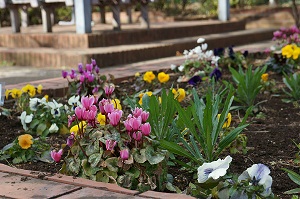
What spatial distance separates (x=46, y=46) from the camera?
10.0 m

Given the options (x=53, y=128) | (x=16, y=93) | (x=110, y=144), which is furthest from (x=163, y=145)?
(x=16, y=93)

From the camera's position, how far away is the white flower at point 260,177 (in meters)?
2.59

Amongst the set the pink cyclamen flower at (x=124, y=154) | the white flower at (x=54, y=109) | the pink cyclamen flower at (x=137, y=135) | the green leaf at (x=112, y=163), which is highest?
the pink cyclamen flower at (x=137, y=135)

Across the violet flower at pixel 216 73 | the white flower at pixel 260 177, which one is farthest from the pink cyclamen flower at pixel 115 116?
the violet flower at pixel 216 73

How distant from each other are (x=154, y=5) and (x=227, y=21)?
480 cm

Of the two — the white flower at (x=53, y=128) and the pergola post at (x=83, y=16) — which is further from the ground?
the pergola post at (x=83, y=16)

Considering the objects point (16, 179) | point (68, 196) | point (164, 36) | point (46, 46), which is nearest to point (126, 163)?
point (68, 196)

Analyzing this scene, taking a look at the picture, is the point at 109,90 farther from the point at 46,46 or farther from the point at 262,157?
the point at 46,46

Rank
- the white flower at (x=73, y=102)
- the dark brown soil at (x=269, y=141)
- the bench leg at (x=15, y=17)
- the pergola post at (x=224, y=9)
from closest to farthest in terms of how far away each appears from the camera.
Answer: the dark brown soil at (x=269, y=141) → the white flower at (x=73, y=102) → the bench leg at (x=15, y=17) → the pergola post at (x=224, y=9)

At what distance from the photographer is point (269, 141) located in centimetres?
381

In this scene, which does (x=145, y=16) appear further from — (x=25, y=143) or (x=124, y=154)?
(x=124, y=154)

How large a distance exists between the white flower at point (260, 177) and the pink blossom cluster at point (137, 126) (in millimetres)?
456

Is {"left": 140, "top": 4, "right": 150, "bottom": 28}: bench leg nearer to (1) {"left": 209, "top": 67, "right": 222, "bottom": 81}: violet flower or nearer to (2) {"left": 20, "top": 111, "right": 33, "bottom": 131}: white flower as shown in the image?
(1) {"left": 209, "top": 67, "right": 222, "bottom": 81}: violet flower

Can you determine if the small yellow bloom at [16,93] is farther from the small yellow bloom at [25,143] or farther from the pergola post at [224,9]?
the pergola post at [224,9]
